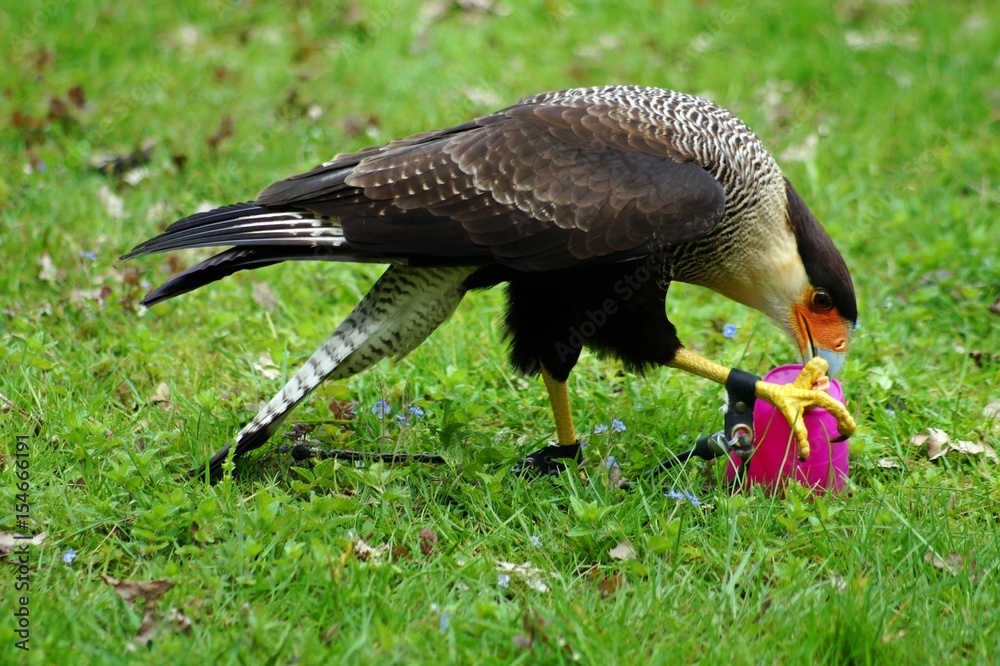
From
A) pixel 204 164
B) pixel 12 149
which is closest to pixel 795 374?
pixel 204 164

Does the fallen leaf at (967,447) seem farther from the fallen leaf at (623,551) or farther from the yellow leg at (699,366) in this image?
the fallen leaf at (623,551)

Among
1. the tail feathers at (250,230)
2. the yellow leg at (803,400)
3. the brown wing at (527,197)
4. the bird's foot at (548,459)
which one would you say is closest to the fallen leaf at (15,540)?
the tail feathers at (250,230)

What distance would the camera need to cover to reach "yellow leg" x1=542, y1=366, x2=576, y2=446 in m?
3.80

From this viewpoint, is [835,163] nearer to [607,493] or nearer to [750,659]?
[607,493]

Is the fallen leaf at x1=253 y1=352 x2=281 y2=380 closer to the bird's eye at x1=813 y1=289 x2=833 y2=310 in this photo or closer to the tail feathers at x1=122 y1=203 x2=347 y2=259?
the tail feathers at x1=122 y1=203 x2=347 y2=259

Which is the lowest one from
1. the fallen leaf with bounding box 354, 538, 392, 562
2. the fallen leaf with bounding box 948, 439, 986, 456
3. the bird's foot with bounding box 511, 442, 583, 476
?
the fallen leaf with bounding box 948, 439, 986, 456

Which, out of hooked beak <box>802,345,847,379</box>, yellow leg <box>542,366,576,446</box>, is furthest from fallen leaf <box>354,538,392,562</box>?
hooked beak <box>802,345,847,379</box>

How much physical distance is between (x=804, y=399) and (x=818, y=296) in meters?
0.50

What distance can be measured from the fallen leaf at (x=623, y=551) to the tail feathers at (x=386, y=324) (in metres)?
1.07

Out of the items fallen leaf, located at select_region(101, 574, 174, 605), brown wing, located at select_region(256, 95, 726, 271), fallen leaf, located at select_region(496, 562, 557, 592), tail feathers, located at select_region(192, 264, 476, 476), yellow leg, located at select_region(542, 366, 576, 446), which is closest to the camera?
fallen leaf, located at select_region(101, 574, 174, 605)

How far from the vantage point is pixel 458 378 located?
4.20m

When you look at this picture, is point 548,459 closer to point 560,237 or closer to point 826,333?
point 560,237

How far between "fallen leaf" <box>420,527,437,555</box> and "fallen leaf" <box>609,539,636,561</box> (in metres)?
0.55

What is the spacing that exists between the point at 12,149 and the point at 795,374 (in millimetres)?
4466
